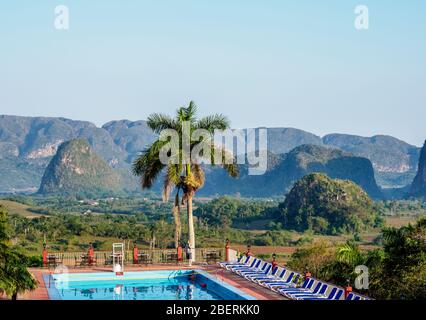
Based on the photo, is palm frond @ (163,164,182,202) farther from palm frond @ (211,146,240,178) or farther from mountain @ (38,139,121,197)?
mountain @ (38,139,121,197)

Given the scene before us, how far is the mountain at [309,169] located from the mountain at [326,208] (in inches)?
3787

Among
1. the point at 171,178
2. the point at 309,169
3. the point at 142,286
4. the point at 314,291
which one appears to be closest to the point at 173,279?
the point at 142,286

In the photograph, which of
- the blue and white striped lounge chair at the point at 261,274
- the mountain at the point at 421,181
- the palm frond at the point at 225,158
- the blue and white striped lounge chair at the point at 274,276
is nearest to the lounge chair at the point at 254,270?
the blue and white striped lounge chair at the point at 261,274

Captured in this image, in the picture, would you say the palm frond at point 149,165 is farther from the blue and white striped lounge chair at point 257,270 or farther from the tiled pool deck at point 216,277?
the blue and white striped lounge chair at point 257,270

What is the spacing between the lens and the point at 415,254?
14375 millimetres

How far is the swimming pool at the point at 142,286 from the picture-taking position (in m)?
13.8

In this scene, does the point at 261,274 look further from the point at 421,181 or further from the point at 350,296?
the point at 421,181

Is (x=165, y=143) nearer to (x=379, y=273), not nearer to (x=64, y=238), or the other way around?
(x=379, y=273)

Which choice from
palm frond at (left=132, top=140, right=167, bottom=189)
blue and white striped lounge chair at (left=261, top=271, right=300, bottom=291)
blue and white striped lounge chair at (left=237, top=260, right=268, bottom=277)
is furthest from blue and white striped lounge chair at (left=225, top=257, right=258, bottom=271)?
palm frond at (left=132, top=140, right=167, bottom=189)

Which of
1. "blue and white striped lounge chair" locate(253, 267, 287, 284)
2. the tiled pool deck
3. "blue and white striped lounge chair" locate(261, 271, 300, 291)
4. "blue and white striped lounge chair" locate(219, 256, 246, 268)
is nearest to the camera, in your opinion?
the tiled pool deck

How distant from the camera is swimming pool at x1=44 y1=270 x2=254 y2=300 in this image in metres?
13.8

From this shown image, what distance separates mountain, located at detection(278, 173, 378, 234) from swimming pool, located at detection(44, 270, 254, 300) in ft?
189

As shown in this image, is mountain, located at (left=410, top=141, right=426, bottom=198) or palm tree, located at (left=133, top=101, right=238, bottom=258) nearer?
palm tree, located at (left=133, top=101, right=238, bottom=258)

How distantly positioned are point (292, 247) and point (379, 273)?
130 feet
